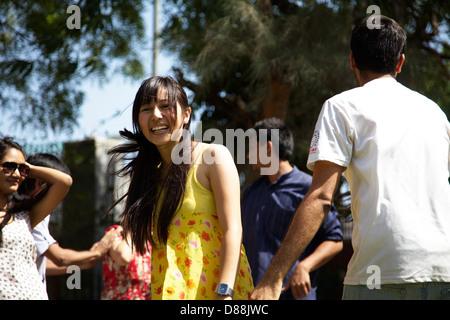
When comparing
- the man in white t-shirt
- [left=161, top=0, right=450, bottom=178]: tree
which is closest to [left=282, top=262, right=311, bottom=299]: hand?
the man in white t-shirt

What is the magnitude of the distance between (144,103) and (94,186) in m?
6.67

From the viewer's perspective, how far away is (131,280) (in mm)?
4395

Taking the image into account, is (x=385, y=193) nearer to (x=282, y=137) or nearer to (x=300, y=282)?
(x=300, y=282)

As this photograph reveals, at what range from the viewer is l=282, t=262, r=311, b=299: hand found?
3.47 meters

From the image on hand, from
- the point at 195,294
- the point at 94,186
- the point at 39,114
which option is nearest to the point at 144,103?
the point at 195,294

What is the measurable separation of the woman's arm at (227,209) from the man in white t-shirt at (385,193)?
1.03 feet

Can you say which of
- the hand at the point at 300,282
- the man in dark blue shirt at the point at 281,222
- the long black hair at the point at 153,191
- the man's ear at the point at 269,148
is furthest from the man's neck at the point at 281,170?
the long black hair at the point at 153,191

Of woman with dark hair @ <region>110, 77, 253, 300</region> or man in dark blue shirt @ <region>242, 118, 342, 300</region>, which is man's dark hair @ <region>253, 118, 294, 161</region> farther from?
woman with dark hair @ <region>110, 77, 253, 300</region>

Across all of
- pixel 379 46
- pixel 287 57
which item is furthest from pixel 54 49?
pixel 379 46

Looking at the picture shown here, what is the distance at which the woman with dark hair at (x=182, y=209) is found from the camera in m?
2.60

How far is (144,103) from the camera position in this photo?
9.28 ft

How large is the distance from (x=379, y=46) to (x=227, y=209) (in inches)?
35.5

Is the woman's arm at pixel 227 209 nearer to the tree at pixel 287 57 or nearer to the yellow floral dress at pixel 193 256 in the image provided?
the yellow floral dress at pixel 193 256

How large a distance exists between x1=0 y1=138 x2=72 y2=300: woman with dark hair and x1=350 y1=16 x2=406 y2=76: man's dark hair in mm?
1880
